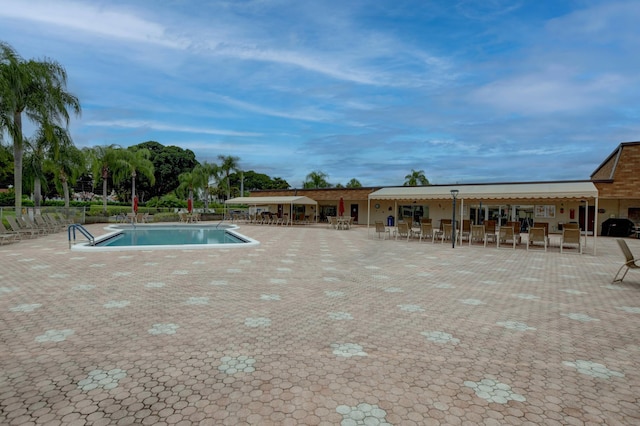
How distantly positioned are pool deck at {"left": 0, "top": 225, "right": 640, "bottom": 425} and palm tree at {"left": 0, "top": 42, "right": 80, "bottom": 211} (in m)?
11.6

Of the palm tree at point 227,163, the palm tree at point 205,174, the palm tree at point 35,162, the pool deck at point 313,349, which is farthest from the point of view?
the palm tree at point 227,163

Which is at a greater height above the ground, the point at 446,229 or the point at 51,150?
the point at 51,150

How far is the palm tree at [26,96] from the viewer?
1513cm

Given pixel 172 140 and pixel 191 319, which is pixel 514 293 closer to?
pixel 191 319

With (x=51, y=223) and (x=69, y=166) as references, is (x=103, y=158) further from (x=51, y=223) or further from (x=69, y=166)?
(x=51, y=223)

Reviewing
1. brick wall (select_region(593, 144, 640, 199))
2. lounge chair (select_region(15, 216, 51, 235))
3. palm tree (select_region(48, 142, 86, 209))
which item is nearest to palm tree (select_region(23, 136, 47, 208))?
palm tree (select_region(48, 142, 86, 209))

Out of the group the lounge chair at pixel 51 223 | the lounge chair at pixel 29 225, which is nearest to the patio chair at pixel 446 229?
the lounge chair at pixel 29 225

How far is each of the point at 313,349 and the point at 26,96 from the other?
1921cm

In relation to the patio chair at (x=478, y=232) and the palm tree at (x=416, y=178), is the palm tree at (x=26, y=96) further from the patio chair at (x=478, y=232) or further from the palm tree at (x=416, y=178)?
the palm tree at (x=416, y=178)

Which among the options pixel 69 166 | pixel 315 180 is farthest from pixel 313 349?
pixel 315 180

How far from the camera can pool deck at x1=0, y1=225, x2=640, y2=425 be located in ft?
8.44

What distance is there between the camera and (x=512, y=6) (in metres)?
10.8

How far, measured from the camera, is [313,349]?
3658mm

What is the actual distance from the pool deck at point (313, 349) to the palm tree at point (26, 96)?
38.1 ft
